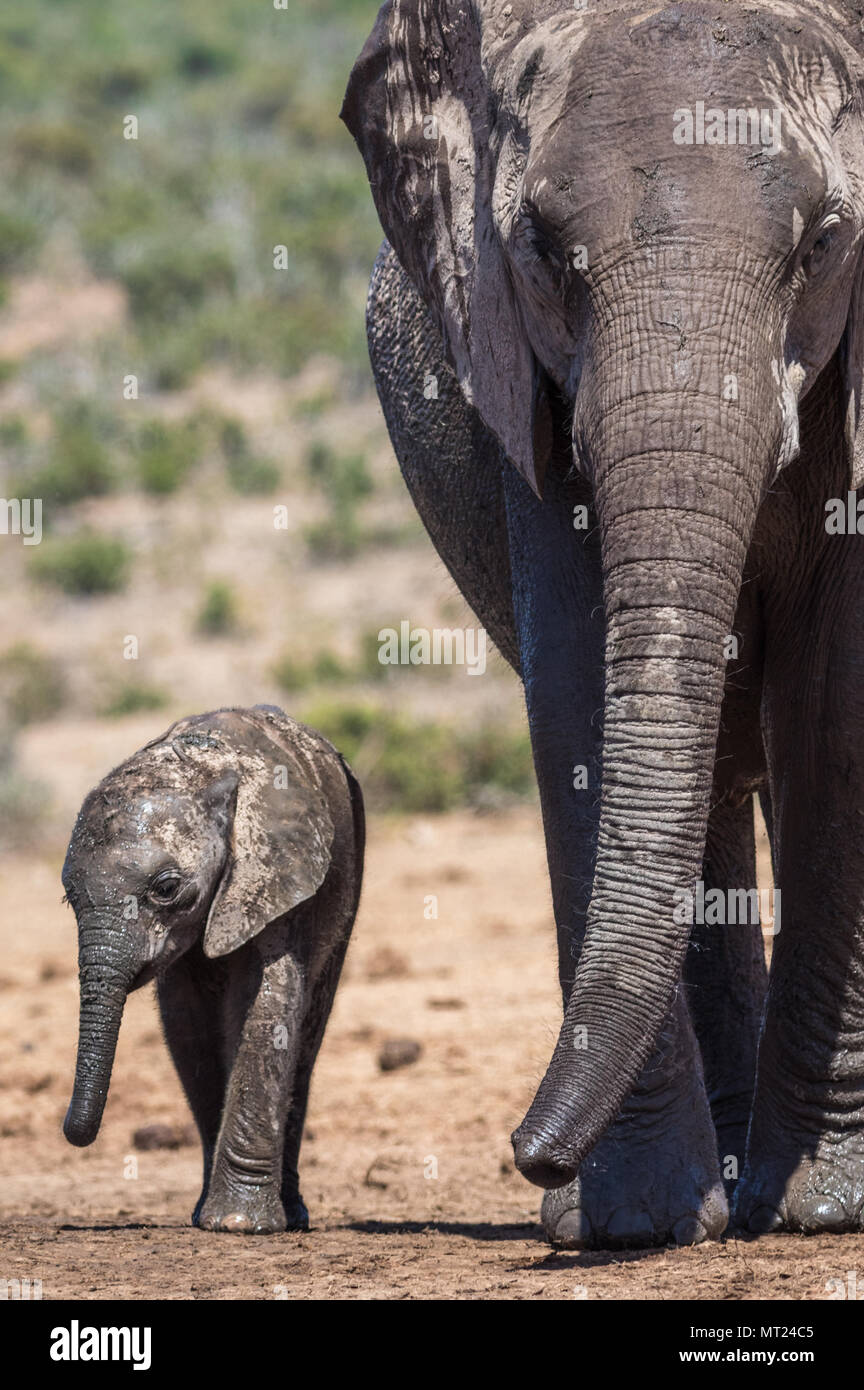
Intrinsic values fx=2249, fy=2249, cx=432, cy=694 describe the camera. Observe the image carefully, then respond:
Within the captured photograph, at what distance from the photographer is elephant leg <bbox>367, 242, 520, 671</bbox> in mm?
5879

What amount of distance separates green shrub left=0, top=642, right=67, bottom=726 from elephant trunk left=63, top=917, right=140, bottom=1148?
34.2ft

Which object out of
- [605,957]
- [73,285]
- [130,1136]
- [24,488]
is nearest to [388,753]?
[130,1136]

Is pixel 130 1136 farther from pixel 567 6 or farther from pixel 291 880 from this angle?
pixel 567 6

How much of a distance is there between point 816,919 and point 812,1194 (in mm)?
638

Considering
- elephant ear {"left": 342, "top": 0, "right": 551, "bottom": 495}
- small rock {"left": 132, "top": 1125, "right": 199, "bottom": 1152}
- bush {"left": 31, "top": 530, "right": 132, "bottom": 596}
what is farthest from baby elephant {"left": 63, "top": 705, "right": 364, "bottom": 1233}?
bush {"left": 31, "top": 530, "right": 132, "bottom": 596}

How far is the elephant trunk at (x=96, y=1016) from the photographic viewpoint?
5.23 metres

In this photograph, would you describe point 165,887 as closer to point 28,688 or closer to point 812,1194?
point 812,1194

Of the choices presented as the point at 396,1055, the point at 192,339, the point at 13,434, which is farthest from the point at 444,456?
the point at 192,339

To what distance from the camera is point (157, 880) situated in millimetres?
5496

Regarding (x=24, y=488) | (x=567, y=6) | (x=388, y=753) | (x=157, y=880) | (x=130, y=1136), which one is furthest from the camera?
(x=24, y=488)

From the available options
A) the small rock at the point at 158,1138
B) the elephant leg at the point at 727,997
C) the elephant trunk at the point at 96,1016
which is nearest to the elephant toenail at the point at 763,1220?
the elephant leg at the point at 727,997

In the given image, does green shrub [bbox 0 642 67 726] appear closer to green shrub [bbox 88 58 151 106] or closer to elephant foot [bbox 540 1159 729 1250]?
elephant foot [bbox 540 1159 729 1250]

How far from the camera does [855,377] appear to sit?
4.52 m

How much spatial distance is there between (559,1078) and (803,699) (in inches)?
52.4
